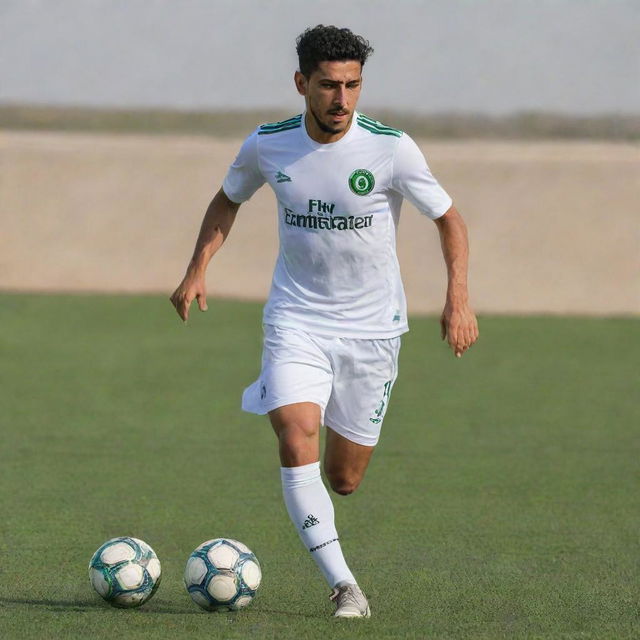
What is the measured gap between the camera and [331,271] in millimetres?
5762

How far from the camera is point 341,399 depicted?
5.88m

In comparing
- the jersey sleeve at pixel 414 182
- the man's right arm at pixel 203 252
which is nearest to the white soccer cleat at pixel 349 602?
the man's right arm at pixel 203 252

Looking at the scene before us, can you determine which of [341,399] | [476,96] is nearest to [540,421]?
[341,399]

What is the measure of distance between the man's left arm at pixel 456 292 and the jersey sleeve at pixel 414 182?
9 centimetres

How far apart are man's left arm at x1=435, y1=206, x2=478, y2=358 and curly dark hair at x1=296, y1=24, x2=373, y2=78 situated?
28.7 inches

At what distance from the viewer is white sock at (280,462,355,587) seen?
544 cm

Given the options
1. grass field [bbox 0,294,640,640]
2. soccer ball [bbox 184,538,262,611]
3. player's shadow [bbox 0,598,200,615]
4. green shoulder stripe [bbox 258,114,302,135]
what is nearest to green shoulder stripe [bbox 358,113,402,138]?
green shoulder stripe [bbox 258,114,302,135]

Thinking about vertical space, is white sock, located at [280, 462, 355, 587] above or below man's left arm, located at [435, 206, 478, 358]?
below

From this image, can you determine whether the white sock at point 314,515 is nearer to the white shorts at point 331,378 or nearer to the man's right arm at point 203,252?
the white shorts at point 331,378

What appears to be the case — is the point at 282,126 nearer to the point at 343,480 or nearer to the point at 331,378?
the point at 331,378

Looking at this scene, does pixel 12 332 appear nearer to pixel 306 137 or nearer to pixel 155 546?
pixel 155 546

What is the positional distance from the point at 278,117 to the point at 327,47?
17.2 metres

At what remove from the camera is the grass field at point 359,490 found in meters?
5.51

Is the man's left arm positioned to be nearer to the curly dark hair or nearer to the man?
the man
